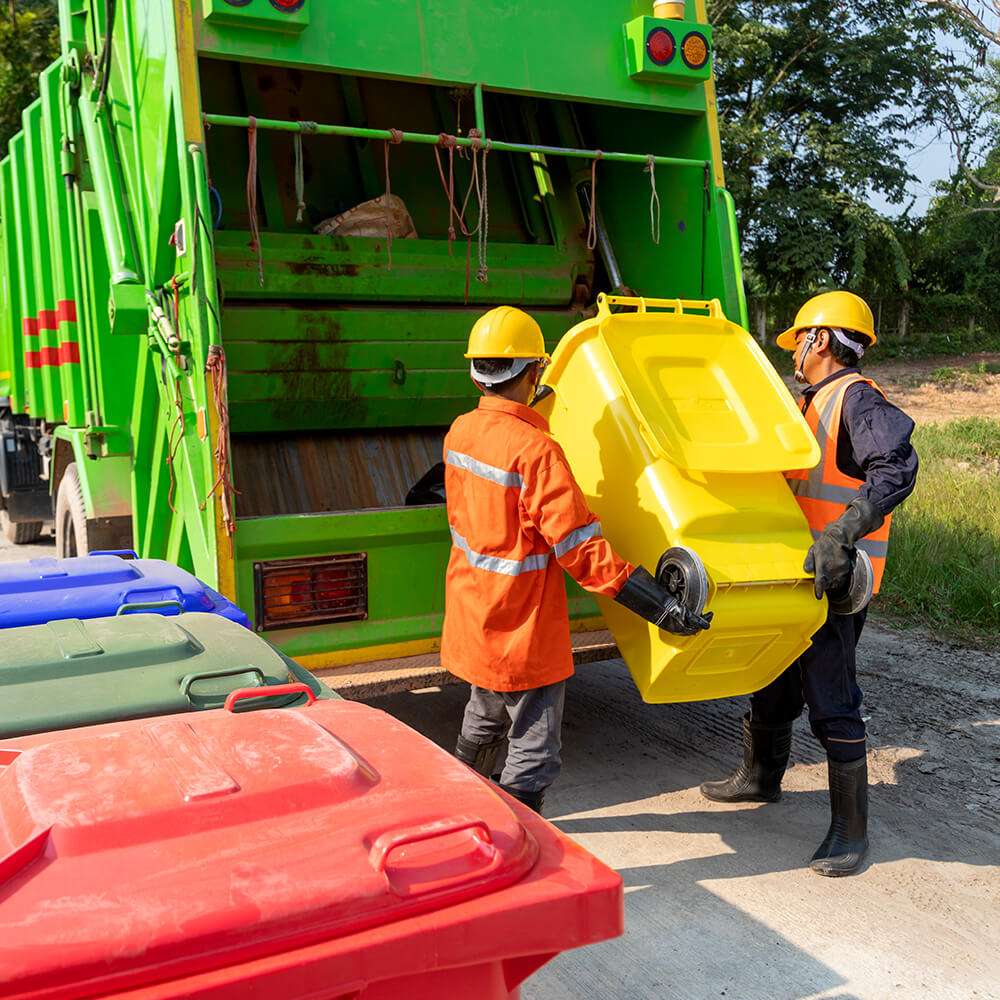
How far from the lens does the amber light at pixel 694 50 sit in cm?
389

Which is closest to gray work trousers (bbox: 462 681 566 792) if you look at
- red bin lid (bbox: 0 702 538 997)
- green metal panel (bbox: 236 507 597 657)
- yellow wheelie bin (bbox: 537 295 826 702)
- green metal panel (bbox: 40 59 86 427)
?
yellow wheelie bin (bbox: 537 295 826 702)

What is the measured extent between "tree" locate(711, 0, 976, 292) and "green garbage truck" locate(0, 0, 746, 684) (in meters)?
14.6

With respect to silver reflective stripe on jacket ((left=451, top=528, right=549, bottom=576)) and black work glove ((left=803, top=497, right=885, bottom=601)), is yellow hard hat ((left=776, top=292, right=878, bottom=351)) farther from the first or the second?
silver reflective stripe on jacket ((left=451, top=528, right=549, bottom=576))

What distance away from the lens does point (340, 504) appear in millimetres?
4715

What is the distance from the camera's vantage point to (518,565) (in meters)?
2.80

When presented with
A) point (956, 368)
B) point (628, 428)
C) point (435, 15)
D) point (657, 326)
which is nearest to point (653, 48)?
point (435, 15)

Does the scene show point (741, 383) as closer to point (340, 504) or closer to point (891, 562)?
point (340, 504)

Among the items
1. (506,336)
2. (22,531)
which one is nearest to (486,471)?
(506,336)

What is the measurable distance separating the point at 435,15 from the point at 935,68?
19.2 m

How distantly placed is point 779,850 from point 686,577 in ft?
2.98

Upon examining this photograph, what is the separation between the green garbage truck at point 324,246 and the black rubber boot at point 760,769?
0.63 meters

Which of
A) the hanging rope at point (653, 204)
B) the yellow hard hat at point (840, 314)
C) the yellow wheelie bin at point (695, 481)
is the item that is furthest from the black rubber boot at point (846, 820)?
the hanging rope at point (653, 204)

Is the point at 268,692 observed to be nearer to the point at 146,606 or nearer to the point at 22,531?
the point at 146,606

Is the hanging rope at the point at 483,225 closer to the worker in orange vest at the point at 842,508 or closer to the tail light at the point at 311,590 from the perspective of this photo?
the worker in orange vest at the point at 842,508
